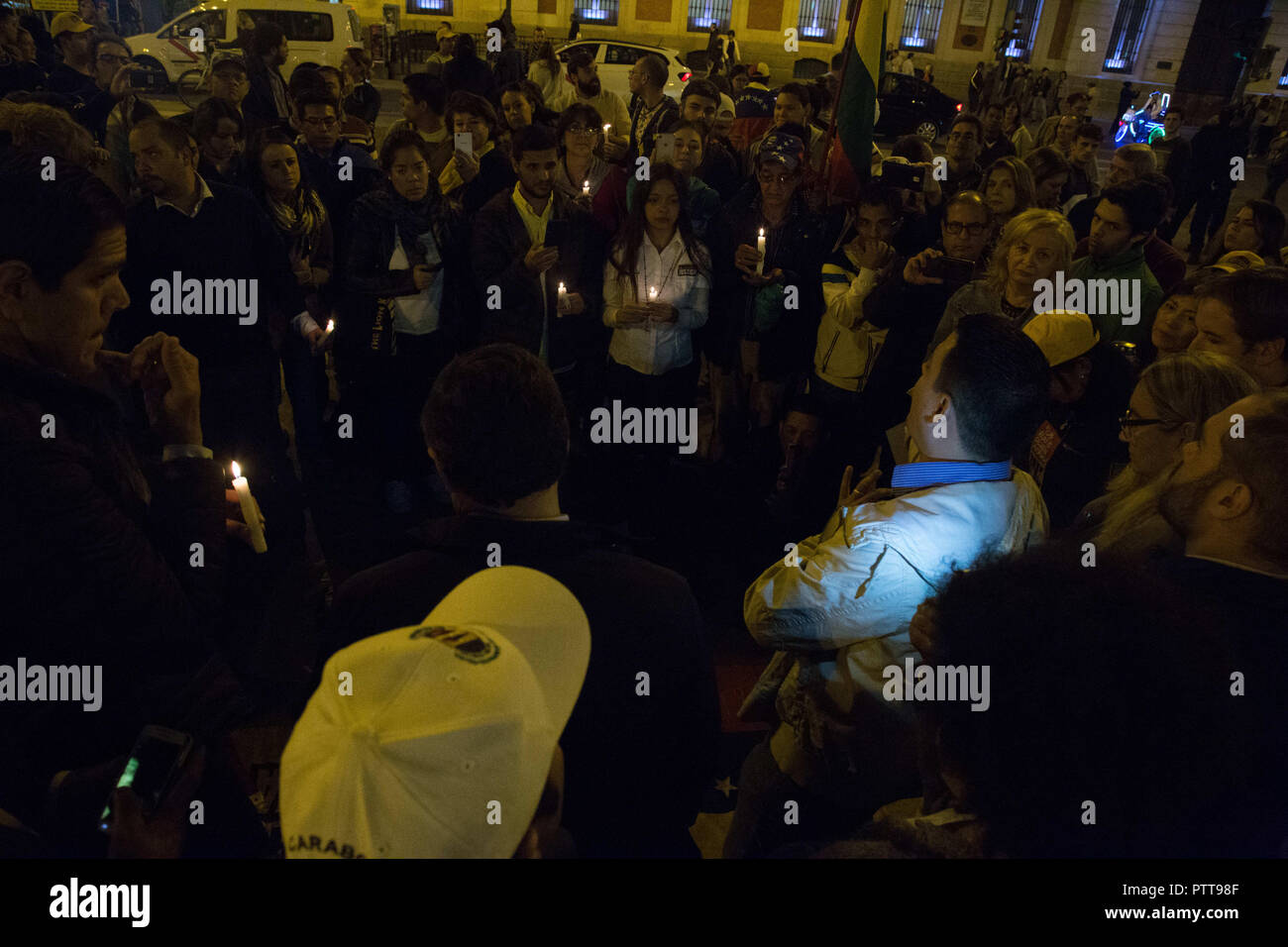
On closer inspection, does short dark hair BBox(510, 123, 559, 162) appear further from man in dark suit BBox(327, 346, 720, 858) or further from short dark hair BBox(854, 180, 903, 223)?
man in dark suit BBox(327, 346, 720, 858)

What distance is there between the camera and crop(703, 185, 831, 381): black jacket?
4496mm

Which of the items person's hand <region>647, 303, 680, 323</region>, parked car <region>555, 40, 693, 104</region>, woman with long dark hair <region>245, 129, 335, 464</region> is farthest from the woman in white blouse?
parked car <region>555, 40, 693, 104</region>

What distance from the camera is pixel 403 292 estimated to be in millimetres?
4020

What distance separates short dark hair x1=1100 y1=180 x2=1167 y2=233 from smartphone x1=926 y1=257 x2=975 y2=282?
2.56ft

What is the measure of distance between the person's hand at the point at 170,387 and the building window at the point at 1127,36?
3415cm

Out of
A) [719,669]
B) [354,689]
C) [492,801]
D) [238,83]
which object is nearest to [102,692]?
[354,689]

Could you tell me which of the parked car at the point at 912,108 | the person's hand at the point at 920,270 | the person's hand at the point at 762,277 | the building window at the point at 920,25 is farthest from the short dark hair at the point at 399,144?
the building window at the point at 920,25

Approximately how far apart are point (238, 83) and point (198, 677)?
6483 mm

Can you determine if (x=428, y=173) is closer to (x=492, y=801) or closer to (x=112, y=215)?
(x=112, y=215)

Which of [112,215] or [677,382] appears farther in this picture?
Result: [677,382]

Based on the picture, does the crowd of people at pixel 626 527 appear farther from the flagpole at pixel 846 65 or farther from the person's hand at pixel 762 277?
the flagpole at pixel 846 65

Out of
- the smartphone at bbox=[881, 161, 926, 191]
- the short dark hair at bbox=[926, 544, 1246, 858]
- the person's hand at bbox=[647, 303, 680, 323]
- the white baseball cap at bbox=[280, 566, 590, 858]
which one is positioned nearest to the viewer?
the white baseball cap at bbox=[280, 566, 590, 858]

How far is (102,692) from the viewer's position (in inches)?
65.1

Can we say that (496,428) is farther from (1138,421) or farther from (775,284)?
(775,284)
